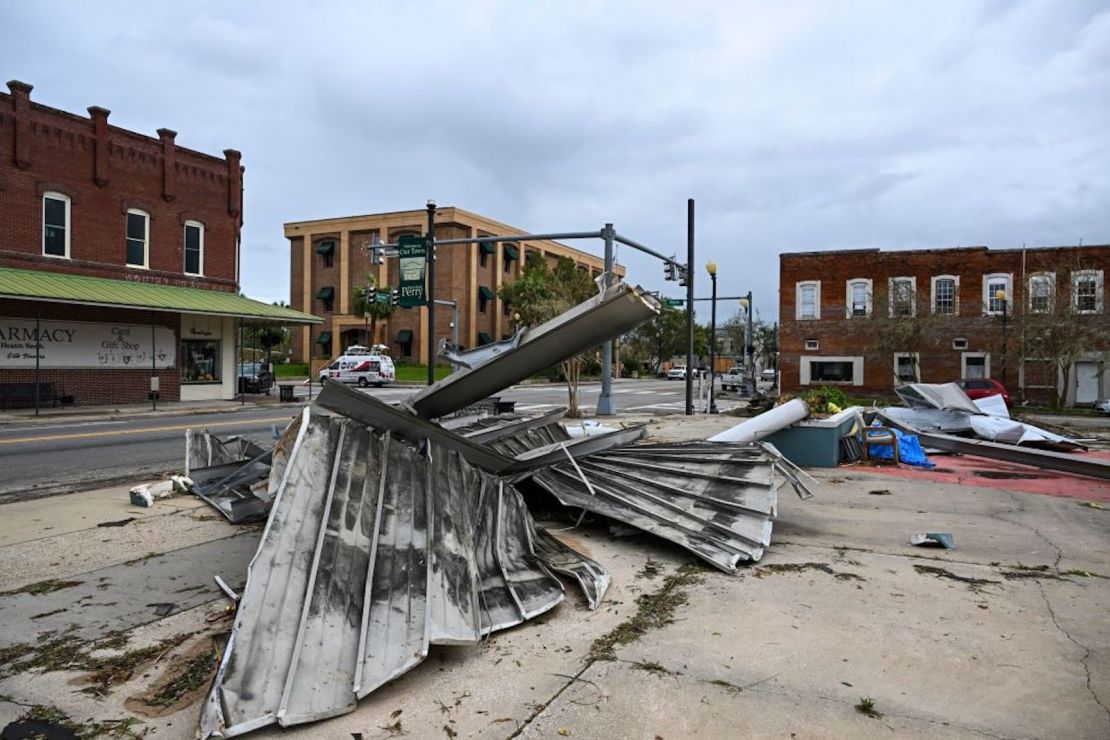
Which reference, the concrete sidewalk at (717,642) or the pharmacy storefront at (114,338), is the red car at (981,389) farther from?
the pharmacy storefront at (114,338)

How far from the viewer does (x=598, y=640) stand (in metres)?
4.47

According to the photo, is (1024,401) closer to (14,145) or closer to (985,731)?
(985,731)

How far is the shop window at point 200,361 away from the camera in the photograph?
94.1 feet

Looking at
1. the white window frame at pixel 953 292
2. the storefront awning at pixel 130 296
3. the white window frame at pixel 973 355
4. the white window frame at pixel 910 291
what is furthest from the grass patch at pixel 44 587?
the white window frame at pixel 973 355

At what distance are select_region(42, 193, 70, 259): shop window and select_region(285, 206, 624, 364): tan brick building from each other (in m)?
34.2

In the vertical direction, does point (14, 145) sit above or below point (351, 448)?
above

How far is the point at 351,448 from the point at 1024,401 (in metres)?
37.8

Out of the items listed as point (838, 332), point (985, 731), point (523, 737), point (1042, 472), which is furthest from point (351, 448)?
point (838, 332)

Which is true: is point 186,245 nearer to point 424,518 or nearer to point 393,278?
point 424,518

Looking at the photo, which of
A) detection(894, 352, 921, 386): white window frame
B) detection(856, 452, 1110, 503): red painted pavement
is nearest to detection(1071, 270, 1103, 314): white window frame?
detection(894, 352, 921, 386): white window frame

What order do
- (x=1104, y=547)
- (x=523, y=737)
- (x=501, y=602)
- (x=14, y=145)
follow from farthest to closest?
(x=14, y=145)
(x=1104, y=547)
(x=501, y=602)
(x=523, y=737)

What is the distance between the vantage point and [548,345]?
673 cm

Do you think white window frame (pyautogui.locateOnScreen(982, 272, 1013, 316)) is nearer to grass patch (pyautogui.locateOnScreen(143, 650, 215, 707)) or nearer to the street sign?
the street sign

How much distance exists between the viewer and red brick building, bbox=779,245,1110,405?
32969 mm
